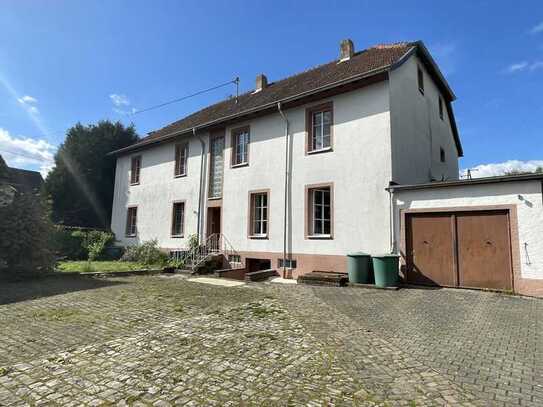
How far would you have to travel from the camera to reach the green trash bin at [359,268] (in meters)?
10.5

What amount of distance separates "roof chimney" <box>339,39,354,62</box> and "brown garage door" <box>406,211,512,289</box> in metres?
9.01

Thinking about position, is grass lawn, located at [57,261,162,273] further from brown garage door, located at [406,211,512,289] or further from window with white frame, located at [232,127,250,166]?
brown garage door, located at [406,211,512,289]

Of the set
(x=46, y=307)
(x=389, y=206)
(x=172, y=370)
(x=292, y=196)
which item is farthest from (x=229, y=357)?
(x=292, y=196)

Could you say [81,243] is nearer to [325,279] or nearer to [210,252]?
[210,252]

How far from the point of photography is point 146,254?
17.6 m

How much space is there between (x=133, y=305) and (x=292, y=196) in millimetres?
7350

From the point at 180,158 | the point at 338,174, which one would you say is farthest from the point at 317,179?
the point at 180,158

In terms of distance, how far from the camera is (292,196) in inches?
524

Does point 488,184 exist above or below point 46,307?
above

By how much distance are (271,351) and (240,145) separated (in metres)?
12.1

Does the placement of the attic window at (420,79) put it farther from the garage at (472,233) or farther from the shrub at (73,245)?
the shrub at (73,245)

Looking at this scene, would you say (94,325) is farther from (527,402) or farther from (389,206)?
(389,206)

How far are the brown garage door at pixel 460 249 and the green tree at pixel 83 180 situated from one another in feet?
79.4

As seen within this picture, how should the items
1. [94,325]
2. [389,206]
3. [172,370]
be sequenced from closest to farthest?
[172,370], [94,325], [389,206]
